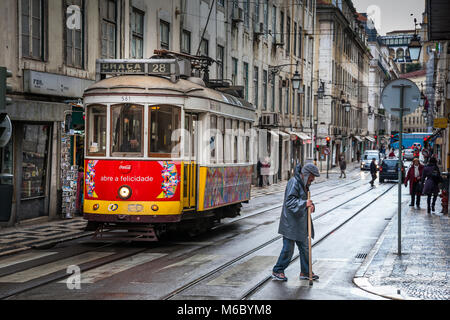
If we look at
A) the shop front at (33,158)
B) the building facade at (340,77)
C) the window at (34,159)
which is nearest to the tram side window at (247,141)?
the shop front at (33,158)

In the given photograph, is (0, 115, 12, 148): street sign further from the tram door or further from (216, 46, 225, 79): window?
(216, 46, 225, 79): window

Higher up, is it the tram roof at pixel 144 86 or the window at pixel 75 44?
the window at pixel 75 44

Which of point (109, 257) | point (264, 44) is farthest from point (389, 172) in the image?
point (109, 257)

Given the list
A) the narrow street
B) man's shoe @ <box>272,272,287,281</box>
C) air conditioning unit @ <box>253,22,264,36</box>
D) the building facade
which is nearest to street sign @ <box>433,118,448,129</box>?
the narrow street

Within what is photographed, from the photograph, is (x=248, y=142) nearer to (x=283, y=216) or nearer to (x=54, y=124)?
(x=54, y=124)

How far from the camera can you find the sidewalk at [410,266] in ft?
29.9

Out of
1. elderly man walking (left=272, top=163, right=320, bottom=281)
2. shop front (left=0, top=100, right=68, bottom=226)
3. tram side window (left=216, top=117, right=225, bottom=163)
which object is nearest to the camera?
elderly man walking (left=272, top=163, right=320, bottom=281)

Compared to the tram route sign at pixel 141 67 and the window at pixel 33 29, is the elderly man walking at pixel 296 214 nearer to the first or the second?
the tram route sign at pixel 141 67

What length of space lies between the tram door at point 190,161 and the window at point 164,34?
40.9ft

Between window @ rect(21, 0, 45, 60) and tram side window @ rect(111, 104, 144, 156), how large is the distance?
5312 millimetres

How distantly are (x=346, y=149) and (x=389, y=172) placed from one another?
38221mm

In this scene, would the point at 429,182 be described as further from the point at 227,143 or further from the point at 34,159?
the point at 34,159

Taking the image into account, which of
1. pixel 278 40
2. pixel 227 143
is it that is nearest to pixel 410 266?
pixel 227 143

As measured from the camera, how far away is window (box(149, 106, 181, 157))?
13414 mm
